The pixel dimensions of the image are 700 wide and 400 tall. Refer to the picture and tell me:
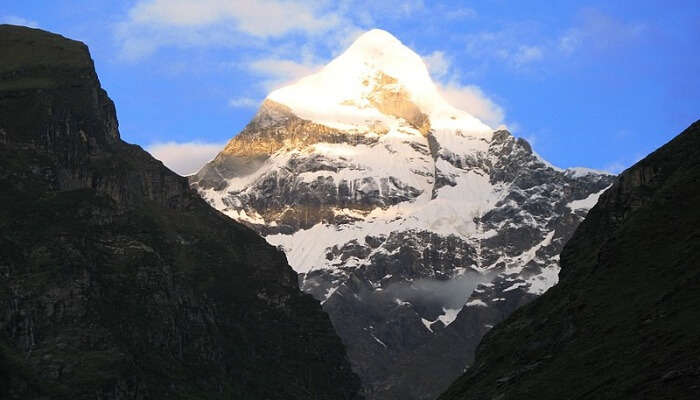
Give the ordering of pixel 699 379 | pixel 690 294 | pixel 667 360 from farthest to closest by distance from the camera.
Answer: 1. pixel 690 294
2. pixel 667 360
3. pixel 699 379

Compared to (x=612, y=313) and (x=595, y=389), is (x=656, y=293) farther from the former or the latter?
(x=595, y=389)

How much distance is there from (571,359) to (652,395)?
128 ft

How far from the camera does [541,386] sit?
190250 mm

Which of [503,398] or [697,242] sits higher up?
[697,242]

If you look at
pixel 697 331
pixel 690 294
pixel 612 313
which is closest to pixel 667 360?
pixel 697 331

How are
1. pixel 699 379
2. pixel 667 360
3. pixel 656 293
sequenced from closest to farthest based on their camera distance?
pixel 699 379, pixel 667 360, pixel 656 293

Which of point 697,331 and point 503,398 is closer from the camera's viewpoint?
point 697,331

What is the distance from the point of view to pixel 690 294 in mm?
182500

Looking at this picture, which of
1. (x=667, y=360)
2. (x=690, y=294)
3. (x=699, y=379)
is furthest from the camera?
(x=690, y=294)

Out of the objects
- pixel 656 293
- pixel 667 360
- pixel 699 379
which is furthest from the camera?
pixel 656 293

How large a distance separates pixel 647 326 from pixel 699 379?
33.2m

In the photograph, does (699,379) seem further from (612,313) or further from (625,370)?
(612,313)

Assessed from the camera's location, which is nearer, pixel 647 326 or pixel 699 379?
pixel 699 379

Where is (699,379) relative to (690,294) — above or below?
below
